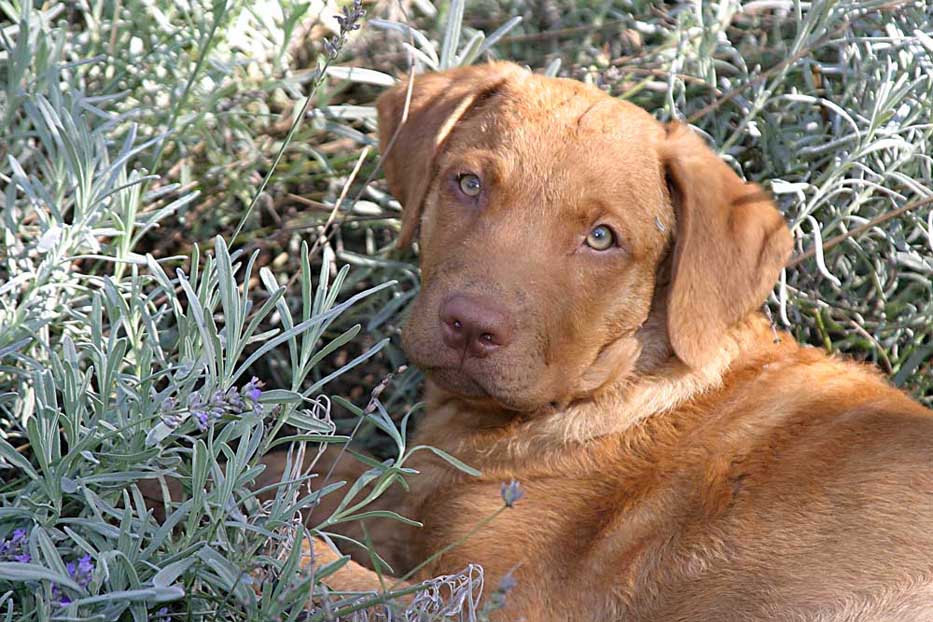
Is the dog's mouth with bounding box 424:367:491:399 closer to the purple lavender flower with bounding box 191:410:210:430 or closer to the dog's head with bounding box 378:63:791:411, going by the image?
the dog's head with bounding box 378:63:791:411

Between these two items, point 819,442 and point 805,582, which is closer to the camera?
point 805,582

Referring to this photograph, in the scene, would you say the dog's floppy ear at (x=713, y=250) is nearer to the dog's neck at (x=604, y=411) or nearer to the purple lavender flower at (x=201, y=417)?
the dog's neck at (x=604, y=411)

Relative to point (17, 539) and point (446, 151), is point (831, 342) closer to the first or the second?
point (446, 151)

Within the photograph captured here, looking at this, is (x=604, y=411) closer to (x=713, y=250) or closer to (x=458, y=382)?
(x=458, y=382)

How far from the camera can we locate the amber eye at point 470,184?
11.6ft

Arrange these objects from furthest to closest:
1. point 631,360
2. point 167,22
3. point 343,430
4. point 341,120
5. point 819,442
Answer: point 341,120 < point 343,430 < point 167,22 < point 631,360 < point 819,442

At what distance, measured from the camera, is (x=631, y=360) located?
3553mm

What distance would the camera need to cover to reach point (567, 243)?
339 cm

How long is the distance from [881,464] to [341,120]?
2932 millimetres

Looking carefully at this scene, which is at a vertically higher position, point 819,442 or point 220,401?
point 220,401

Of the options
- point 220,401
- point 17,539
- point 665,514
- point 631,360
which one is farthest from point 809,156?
point 17,539

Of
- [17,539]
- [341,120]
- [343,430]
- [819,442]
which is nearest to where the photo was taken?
[17,539]

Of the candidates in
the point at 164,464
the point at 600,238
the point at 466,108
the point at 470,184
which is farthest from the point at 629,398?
the point at 164,464

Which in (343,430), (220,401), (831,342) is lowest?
(343,430)
